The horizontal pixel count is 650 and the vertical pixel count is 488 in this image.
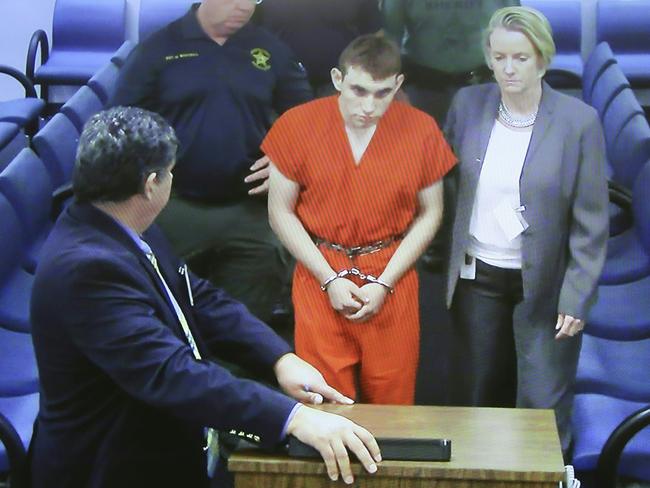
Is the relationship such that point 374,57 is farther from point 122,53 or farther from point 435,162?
point 122,53

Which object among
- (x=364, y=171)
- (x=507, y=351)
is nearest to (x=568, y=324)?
(x=507, y=351)

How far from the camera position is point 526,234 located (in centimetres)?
277

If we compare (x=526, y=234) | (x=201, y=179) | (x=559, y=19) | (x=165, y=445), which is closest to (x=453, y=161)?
(x=526, y=234)

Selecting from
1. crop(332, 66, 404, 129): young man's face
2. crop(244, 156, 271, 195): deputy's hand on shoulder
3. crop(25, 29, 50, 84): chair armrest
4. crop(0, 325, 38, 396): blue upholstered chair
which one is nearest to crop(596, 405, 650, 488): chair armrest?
crop(332, 66, 404, 129): young man's face

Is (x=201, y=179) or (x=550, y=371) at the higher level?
(x=201, y=179)

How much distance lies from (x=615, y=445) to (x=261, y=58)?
149 centimetres

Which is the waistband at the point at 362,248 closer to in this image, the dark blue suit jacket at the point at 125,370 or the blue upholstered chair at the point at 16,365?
the dark blue suit jacket at the point at 125,370

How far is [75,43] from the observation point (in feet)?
12.5

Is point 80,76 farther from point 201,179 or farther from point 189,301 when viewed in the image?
point 189,301

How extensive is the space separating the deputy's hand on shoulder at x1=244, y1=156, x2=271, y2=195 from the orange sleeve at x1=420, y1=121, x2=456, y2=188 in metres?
0.46

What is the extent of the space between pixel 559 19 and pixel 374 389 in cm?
118

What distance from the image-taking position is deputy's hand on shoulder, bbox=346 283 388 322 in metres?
2.85

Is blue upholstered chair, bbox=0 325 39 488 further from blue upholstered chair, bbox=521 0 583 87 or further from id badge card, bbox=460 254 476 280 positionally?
blue upholstered chair, bbox=521 0 583 87

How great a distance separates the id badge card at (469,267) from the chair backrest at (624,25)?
3.16 ft
